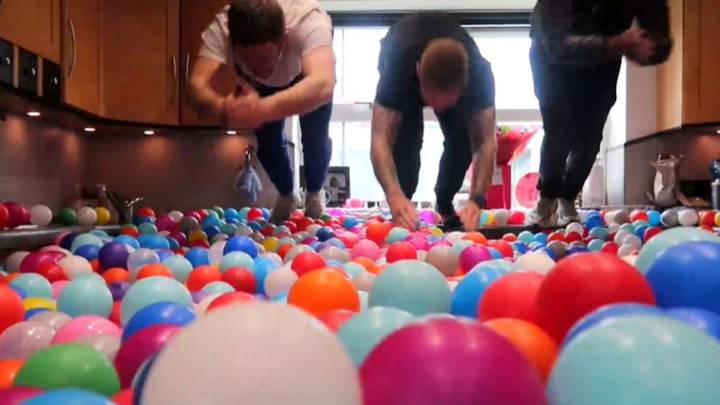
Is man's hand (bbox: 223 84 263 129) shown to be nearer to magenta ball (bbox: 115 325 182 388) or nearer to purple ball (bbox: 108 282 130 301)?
purple ball (bbox: 108 282 130 301)

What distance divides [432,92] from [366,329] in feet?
4.93

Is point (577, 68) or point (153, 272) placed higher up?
point (577, 68)

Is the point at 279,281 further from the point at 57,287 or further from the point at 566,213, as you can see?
the point at 566,213

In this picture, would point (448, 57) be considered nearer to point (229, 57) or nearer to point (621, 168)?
point (229, 57)

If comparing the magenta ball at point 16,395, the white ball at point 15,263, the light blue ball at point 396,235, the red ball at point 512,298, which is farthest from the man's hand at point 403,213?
the magenta ball at point 16,395

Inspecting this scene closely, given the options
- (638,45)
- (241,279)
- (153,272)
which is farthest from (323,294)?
(638,45)

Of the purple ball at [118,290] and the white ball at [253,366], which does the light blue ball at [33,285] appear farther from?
the white ball at [253,366]

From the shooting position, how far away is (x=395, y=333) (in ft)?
1.89

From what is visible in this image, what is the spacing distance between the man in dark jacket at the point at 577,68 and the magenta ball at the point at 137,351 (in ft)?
6.08

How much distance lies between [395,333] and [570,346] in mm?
148

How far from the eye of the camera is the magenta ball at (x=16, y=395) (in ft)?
1.98

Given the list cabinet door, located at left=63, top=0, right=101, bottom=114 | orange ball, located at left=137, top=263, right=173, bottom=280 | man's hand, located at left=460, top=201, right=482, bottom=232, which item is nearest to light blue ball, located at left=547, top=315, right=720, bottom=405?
orange ball, located at left=137, top=263, right=173, bottom=280

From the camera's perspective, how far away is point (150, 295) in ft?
3.95

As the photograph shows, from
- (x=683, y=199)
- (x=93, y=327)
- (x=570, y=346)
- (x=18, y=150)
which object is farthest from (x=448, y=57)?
(x=683, y=199)
